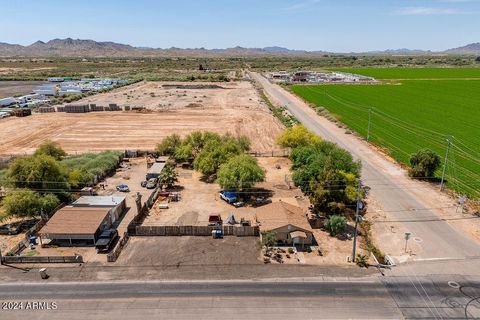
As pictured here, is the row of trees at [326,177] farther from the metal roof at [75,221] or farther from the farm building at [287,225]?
the metal roof at [75,221]

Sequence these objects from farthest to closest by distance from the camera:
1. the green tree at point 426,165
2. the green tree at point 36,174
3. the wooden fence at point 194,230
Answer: the green tree at point 426,165, the green tree at point 36,174, the wooden fence at point 194,230

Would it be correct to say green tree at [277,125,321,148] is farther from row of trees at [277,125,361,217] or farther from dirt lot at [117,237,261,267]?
dirt lot at [117,237,261,267]

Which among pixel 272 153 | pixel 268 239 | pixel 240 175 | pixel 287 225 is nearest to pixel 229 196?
pixel 240 175

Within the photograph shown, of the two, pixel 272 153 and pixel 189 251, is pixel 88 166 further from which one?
pixel 272 153

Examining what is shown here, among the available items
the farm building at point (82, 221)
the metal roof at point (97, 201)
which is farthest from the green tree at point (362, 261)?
the metal roof at point (97, 201)

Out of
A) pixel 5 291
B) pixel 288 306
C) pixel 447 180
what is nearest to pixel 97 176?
pixel 5 291

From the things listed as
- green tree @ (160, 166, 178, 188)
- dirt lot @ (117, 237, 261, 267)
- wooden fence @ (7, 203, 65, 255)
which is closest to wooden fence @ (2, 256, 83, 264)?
wooden fence @ (7, 203, 65, 255)
